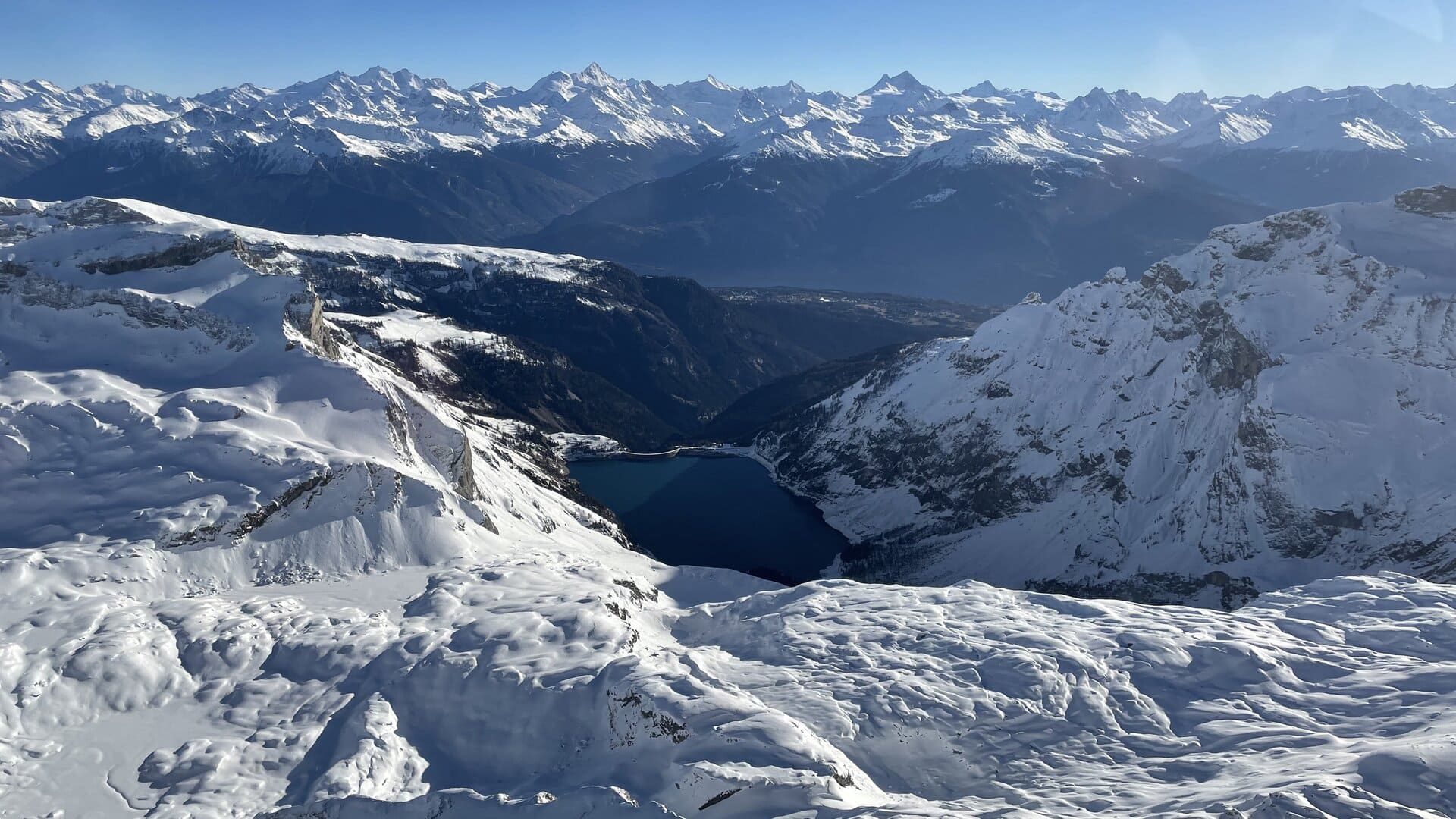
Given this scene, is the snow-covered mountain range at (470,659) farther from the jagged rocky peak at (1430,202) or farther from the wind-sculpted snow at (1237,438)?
the jagged rocky peak at (1430,202)

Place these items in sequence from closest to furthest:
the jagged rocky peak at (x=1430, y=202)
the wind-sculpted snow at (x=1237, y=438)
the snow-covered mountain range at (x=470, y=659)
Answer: the snow-covered mountain range at (x=470, y=659) → the wind-sculpted snow at (x=1237, y=438) → the jagged rocky peak at (x=1430, y=202)

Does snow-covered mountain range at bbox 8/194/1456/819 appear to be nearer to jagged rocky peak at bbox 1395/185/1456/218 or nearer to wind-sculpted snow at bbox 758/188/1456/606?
wind-sculpted snow at bbox 758/188/1456/606

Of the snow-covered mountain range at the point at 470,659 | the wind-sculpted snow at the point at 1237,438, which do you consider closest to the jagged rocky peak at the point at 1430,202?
the wind-sculpted snow at the point at 1237,438

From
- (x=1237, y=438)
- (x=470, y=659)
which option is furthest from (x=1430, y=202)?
(x=470, y=659)

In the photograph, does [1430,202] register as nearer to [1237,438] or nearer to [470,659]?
[1237,438]

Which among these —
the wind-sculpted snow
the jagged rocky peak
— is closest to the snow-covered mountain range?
the wind-sculpted snow
